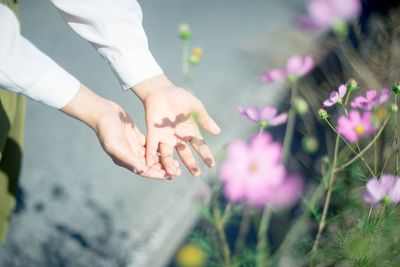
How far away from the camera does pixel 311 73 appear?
117 centimetres

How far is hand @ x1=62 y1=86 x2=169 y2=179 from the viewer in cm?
70

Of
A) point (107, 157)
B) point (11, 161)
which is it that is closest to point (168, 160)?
point (11, 161)

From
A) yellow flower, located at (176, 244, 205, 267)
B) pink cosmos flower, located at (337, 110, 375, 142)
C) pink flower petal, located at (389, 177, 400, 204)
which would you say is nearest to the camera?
pink flower petal, located at (389, 177, 400, 204)

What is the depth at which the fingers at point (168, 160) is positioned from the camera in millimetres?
724

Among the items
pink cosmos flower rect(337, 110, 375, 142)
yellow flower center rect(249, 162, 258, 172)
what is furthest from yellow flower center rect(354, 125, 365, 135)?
yellow flower center rect(249, 162, 258, 172)

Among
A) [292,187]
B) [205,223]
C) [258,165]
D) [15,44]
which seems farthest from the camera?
[205,223]

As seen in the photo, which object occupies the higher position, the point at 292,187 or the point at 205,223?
the point at 292,187

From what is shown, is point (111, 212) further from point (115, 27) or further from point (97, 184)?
point (115, 27)

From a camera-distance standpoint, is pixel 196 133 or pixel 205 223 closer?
pixel 196 133

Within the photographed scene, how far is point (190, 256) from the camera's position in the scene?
1036 mm

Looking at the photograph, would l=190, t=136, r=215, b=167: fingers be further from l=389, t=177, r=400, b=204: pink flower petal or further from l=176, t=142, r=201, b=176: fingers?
l=389, t=177, r=400, b=204: pink flower petal

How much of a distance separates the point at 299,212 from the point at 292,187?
0.24 ft

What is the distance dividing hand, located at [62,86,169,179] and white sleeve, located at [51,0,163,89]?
83 millimetres

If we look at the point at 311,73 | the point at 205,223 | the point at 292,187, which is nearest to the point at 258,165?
the point at 292,187
